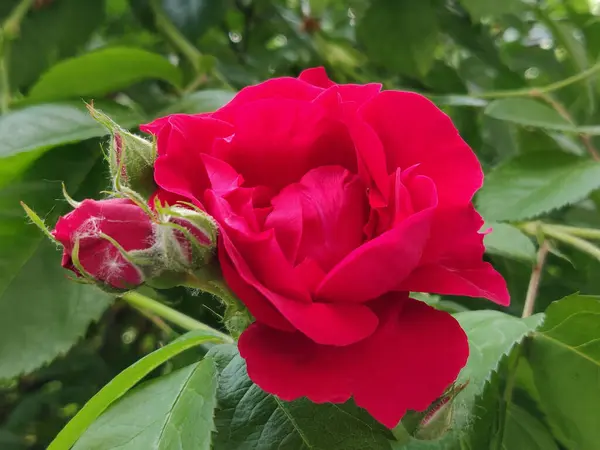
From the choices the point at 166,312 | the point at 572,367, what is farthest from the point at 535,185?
the point at 166,312

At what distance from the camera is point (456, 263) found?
0.26m

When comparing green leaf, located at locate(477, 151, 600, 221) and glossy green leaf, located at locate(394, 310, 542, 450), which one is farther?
green leaf, located at locate(477, 151, 600, 221)

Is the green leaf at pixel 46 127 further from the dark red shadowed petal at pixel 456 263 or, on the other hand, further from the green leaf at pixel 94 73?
the dark red shadowed petal at pixel 456 263

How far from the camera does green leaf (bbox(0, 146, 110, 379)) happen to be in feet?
1.37

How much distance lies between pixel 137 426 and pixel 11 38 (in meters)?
0.49

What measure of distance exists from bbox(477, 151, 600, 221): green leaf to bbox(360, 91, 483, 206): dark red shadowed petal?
27 cm

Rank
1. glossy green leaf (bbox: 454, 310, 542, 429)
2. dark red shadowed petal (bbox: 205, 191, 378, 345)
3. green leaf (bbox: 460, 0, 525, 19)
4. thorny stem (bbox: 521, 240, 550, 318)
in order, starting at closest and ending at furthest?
dark red shadowed petal (bbox: 205, 191, 378, 345), glossy green leaf (bbox: 454, 310, 542, 429), thorny stem (bbox: 521, 240, 550, 318), green leaf (bbox: 460, 0, 525, 19)

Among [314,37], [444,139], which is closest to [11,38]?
[314,37]

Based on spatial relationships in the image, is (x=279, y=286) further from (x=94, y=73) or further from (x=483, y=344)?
(x=94, y=73)

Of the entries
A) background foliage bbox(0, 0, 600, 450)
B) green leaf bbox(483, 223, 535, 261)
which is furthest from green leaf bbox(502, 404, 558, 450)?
green leaf bbox(483, 223, 535, 261)

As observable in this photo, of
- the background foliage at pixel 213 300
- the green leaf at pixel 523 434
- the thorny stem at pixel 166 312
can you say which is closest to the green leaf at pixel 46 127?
the background foliage at pixel 213 300

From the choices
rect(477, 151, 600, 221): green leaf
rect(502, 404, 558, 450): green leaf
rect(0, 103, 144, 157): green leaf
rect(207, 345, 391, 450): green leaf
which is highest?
rect(0, 103, 144, 157): green leaf

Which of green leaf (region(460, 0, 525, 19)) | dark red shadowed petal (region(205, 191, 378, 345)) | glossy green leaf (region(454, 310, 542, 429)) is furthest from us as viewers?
green leaf (region(460, 0, 525, 19))

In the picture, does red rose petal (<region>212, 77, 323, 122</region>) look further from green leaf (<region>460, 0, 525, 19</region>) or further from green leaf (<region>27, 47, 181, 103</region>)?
green leaf (<region>460, 0, 525, 19</region>)
